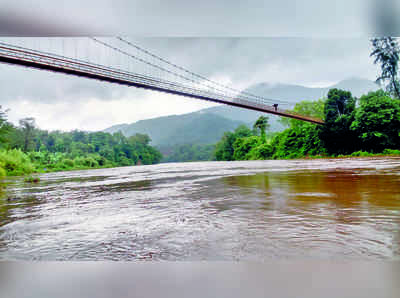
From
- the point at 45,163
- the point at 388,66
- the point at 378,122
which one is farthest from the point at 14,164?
the point at 378,122

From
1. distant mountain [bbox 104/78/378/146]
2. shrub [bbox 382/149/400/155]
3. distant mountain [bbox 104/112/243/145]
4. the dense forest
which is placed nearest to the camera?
shrub [bbox 382/149/400/155]

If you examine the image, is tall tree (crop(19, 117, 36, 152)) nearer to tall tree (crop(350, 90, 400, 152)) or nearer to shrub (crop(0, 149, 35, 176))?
shrub (crop(0, 149, 35, 176))

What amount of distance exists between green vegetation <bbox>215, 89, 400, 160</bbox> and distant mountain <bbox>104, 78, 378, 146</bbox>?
0.90 m

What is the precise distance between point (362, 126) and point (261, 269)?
14322 mm

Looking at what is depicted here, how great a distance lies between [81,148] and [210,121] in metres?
19.0

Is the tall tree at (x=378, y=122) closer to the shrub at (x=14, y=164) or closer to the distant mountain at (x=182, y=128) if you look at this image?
the distant mountain at (x=182, y=128)

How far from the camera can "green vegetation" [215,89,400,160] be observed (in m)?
11.4

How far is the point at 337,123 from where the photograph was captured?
47.6ft

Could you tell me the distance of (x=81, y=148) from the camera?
66.8 ft

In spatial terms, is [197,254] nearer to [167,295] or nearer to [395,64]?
[167,295]

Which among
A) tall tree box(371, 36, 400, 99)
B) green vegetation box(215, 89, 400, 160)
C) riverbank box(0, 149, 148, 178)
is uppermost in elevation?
tall tree box(371, 36, 400, 99)

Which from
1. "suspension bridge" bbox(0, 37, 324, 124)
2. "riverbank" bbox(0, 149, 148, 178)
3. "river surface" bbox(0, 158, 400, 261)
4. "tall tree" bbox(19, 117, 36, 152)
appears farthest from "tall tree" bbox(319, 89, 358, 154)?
"tall tree" bbox(19, 117, 36, 152)

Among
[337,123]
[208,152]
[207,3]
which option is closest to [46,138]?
[208,152]

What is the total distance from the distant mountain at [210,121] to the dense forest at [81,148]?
123 cm
